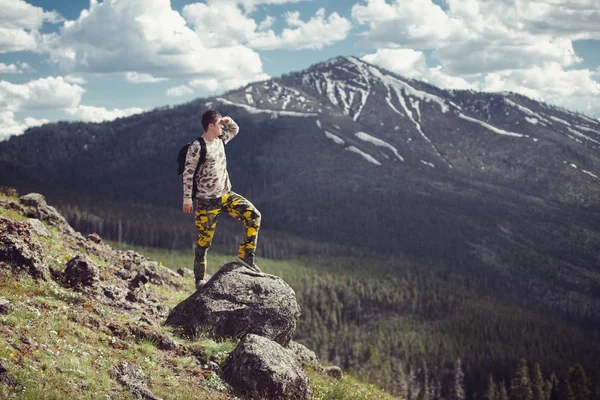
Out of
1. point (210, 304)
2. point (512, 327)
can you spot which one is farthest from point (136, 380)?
point (512, 327)

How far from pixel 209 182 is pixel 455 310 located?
184161mm

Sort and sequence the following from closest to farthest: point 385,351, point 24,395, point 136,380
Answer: point 24,395 < point 136,380 < point 385,351

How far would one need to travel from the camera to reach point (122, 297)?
1666cm

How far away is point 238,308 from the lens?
49.6 ft

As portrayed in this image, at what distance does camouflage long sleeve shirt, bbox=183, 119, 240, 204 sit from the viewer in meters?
14.6

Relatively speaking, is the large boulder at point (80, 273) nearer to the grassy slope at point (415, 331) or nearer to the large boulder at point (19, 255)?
the large boulder at point (19, 255)

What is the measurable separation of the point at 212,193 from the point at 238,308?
3.59 m

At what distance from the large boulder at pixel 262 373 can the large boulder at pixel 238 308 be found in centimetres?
217

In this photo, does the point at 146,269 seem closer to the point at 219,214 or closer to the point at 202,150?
the point at 219,214

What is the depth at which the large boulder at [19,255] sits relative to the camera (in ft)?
47.3

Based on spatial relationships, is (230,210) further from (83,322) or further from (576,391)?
(576,391)

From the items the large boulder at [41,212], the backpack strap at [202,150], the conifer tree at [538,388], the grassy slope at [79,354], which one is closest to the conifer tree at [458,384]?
the conifer tree at [538,388]

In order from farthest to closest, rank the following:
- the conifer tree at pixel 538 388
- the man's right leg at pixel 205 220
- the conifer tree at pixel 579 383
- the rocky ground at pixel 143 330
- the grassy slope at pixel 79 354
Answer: the conifer tree at pixel 538 388 → the conifer tree at pixel 579 383 → the man's right leg at pixel 205 220 → the rocky ground at pixel 143 330 → the grassy slope at pixel 79 354

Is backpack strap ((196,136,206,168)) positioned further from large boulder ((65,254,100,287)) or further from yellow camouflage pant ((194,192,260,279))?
large boulder ((65,254,100,287))
